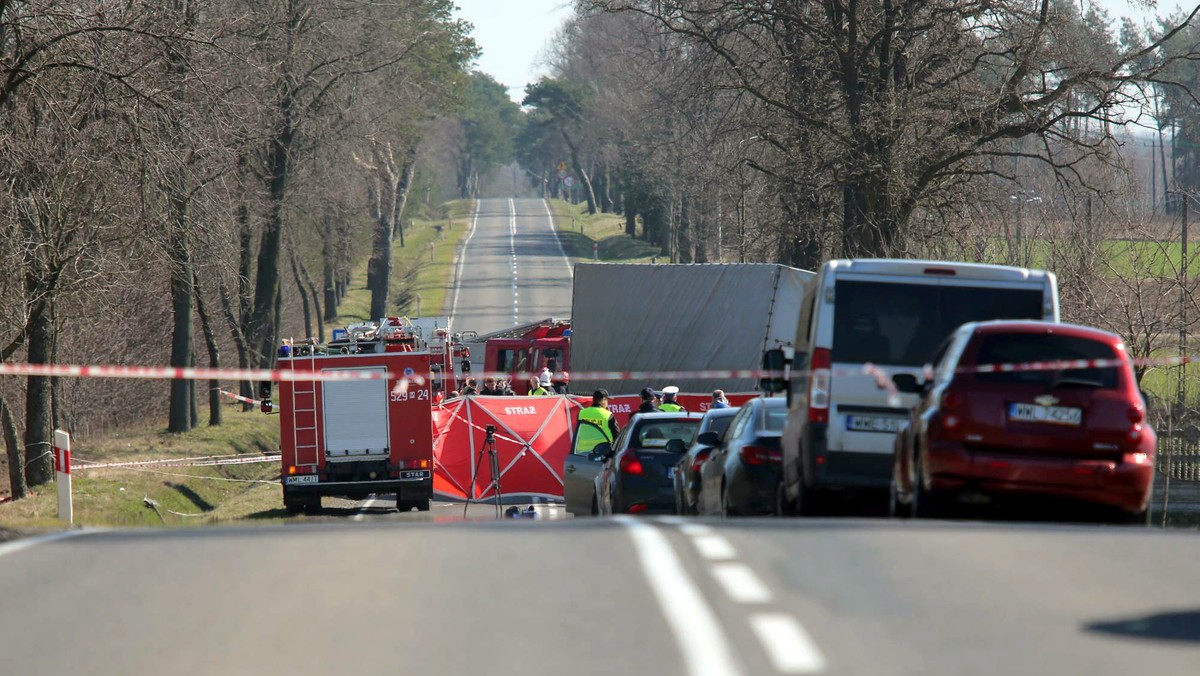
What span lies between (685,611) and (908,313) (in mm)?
6585

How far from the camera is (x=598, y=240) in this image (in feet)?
391

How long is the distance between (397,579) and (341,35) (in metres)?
37.7

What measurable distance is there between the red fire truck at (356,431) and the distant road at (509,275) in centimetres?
4095

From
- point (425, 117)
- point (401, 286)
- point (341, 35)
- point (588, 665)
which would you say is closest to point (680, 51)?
point (341, 35)

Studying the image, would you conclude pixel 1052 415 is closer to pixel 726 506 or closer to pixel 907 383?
pixel 907 383

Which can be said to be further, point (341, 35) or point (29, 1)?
point (341, 35)

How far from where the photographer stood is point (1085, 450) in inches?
413

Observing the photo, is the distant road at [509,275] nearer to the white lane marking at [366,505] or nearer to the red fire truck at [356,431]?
the white lane marking at [366,505]

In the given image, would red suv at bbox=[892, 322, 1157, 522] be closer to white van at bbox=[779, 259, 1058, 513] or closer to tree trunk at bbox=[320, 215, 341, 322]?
white van at bbox=[779, 259, 1058, 513]

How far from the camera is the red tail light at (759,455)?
14391mm

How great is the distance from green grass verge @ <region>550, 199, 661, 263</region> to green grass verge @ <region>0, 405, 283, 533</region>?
60.1m

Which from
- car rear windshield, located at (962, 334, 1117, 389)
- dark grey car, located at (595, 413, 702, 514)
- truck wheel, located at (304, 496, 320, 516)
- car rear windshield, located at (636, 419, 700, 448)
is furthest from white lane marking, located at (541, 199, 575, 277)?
car rear windshield, located at (962, 334, 1117, 389)

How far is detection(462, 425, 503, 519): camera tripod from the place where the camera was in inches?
963

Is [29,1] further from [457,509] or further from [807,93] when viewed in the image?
[807,93]
